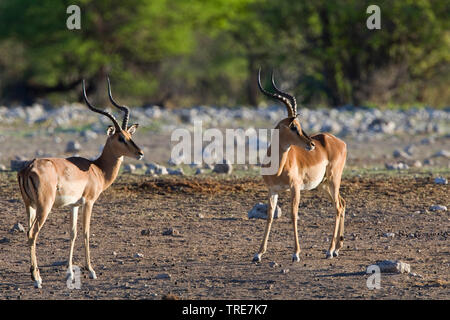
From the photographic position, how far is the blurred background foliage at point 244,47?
34156 millimetres

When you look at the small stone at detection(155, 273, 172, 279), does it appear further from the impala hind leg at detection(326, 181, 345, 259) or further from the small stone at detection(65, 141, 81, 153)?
the small stone at detection(65, 141, 81, 153)

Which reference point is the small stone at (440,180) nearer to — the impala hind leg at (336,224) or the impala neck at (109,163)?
the impala hind leg at (336,224)

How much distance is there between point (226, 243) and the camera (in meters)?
9.16

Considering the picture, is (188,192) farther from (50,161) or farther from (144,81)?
(144,81)

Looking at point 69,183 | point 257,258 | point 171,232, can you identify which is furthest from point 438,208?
point 69,183

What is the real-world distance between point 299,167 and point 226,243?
125 cm

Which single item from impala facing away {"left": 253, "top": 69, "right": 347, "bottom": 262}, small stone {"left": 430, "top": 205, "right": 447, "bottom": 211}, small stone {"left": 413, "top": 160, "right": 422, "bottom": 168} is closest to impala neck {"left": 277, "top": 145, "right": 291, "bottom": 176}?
impala facing away {"left": 253, "top": 69, "right": 347, "bottom": 262}

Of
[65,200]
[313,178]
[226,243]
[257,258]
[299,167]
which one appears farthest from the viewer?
[226,243]

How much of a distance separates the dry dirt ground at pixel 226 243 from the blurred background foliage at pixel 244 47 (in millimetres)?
19778

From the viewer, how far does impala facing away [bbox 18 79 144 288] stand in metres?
7.26

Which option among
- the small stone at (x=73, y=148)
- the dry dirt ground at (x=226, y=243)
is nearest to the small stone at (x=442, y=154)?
the dry dirt ground at (x=226, y=243)

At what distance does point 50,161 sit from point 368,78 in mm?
28819

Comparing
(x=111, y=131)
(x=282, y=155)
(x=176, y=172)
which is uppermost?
(x=111, y=131)

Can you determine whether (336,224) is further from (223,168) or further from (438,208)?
(223,168)
